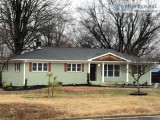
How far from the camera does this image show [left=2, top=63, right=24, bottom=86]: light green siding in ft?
122

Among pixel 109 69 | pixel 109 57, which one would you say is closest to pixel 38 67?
pixel 109 57

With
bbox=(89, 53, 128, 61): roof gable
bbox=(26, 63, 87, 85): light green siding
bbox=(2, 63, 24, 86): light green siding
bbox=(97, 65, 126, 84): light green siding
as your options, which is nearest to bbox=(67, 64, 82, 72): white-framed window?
bbox=(26, 63, 87, 85): light green siding

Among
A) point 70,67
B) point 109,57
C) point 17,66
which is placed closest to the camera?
point 17,66

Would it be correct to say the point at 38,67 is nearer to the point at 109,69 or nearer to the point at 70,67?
the point at 70,67

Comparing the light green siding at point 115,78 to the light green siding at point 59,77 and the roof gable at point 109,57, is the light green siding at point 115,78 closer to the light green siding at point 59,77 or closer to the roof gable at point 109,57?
the light green siding at point 59,77

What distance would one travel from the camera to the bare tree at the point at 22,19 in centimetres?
4438

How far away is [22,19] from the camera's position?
148ft

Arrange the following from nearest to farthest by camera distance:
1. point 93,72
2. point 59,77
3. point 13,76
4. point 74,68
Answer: point 59,77 → point 74,68 → point 13,76 → point 93,72

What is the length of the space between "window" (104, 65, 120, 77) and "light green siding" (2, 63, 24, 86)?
31.3 ft

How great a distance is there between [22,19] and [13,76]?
889 cm

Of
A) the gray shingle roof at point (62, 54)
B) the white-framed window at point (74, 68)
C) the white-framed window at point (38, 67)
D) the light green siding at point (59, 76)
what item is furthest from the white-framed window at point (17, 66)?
the white-framed window at point (74, 68)

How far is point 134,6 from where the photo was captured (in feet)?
196

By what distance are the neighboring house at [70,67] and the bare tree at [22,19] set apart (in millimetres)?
5030

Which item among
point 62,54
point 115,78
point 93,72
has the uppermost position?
point 62,54
